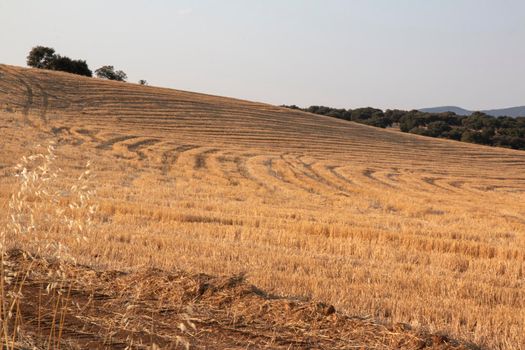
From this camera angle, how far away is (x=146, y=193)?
64.0 feet

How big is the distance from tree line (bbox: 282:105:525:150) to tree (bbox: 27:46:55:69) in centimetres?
4195

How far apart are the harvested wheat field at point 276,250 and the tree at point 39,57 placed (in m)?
53.0

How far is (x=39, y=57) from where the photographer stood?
8862 cm

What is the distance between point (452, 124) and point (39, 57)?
192 feet

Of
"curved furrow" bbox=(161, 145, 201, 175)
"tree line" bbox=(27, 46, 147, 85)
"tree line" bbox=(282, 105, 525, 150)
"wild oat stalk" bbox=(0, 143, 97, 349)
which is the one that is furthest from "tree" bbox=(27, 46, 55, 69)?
"wild oat stalk" bbox=(0, 143, 97, 349)

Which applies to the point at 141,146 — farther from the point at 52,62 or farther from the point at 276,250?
the point at 52,62

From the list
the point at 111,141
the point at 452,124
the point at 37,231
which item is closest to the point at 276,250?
the point at 37,231

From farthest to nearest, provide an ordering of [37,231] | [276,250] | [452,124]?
[452,124] → [37,231] → [276,250]

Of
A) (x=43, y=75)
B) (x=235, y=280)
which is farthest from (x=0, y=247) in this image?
(x=43, y=75)

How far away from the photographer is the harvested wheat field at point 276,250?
637 cm

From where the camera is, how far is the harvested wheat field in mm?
6371

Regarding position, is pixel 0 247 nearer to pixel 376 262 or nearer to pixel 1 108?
pixel 376 262

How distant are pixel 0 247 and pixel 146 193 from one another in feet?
49.8

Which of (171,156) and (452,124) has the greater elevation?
(452,124)
